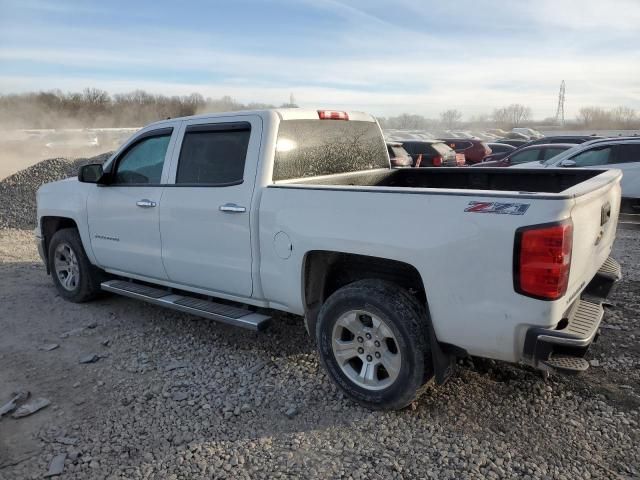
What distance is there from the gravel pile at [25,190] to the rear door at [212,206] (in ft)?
24.9

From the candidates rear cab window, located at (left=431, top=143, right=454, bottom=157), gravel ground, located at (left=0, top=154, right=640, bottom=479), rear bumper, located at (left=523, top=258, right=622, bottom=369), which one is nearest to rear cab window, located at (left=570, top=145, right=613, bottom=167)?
gravel ground, located at (left=0, top=154, right=640, bottom=479)

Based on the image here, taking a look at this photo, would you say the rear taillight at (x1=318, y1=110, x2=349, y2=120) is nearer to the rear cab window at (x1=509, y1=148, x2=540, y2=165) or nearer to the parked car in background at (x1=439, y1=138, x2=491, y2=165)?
the rear cab window at (x1=509, y1=148, x2=540, y2=165)

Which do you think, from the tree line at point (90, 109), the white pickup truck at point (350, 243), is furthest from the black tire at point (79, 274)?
the tree line at point (90, 109)

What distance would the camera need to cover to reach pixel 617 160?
10148mm

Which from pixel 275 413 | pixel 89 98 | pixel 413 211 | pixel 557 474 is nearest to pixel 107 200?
pixel 275 413

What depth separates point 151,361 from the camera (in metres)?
4.35

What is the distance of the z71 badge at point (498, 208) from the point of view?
272cm

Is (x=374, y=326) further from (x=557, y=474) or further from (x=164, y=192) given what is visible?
(x=164, y=192)

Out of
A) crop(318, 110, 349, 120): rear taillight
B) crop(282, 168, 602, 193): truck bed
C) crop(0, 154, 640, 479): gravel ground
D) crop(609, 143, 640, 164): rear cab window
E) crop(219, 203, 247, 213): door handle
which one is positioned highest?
crop(318, 110, 349, 120): rear taillight

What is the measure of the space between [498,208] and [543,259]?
0.34 meters

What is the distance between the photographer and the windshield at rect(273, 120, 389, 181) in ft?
13.7

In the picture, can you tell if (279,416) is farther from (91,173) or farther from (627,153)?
(627,153)

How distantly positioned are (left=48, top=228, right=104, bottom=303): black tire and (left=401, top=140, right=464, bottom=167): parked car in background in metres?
12.5


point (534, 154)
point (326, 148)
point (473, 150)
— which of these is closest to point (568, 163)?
point (534, 154)
